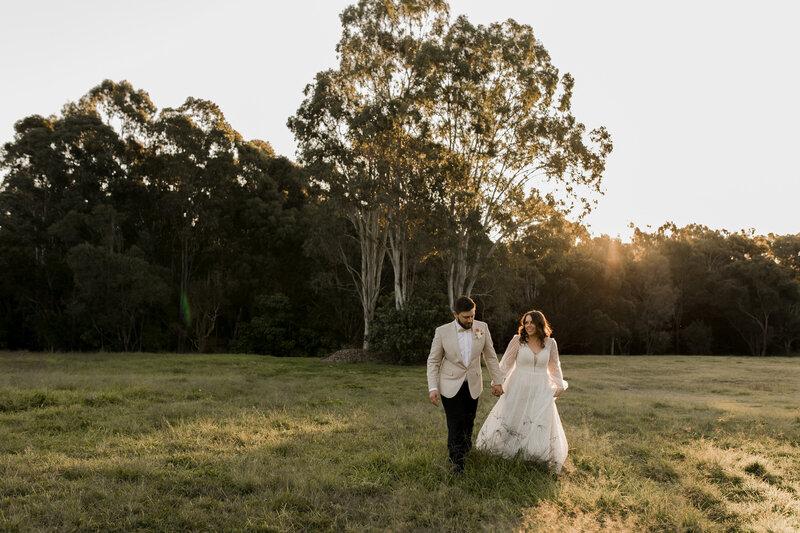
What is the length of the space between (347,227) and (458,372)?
84.6 feet

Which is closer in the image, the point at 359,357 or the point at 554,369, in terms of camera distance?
the point at 554,369

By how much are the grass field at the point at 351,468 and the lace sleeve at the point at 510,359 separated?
117 cm

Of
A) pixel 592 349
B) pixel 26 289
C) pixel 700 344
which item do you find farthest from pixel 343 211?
pixel 700 344

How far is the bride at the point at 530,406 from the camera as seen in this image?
632 centimetres

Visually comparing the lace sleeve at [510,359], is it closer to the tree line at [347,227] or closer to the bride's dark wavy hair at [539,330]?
the bride's dark wavy hair at [539,330]

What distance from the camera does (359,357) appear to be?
26.8 metres

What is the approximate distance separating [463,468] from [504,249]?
65.2 ft

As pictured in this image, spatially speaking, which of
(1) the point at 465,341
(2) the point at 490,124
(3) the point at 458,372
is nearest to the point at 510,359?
(1) the point at 465,341

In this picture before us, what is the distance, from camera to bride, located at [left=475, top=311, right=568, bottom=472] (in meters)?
6.32

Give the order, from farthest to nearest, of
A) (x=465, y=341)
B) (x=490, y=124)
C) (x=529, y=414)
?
1. (x=490, y=124)
2. (x=529, y=414)
3. (x=465, y=341)

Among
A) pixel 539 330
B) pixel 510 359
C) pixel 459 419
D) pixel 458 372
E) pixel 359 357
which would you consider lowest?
pixel 359 357

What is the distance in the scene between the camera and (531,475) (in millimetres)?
5973

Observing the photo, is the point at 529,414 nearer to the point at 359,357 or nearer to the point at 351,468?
the point at 351,468

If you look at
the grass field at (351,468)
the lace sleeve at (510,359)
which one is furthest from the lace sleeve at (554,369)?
the grass field at (351,468)
